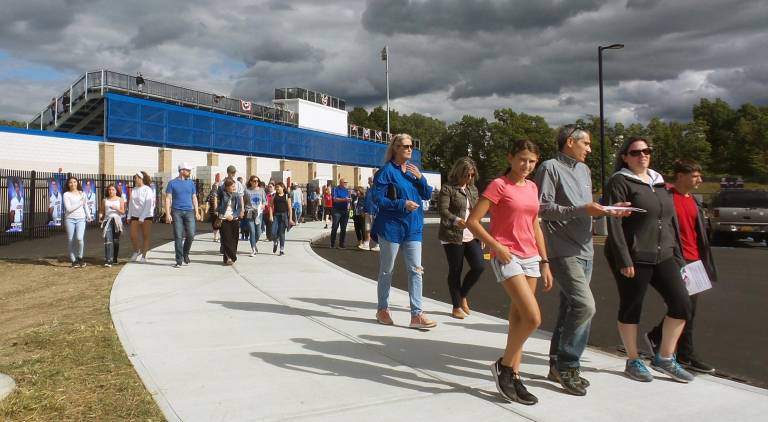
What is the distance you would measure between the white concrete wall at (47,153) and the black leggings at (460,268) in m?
30.1

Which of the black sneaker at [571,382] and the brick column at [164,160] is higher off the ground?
the brick column at [164,160]

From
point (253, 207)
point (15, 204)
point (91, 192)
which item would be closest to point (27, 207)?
point (15, 204)

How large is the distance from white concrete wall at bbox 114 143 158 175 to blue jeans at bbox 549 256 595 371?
3495 cm

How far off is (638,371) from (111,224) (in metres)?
9.24

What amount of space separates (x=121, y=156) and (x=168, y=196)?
89.7 ft

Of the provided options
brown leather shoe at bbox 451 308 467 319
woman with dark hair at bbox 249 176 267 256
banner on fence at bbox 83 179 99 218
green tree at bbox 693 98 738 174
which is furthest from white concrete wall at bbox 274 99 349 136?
green tree at bbox 693 98 738 174

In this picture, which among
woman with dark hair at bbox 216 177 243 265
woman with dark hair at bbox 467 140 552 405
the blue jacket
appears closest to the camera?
woman with dark hair at bbox 467 140 552 405

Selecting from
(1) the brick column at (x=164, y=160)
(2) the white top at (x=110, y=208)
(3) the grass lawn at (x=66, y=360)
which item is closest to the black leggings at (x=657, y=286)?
(3) the grass lawn at (x=66, y=360)

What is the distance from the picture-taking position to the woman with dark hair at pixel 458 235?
6574 millimetres

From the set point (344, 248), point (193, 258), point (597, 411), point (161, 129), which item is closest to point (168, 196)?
point (193, 258)

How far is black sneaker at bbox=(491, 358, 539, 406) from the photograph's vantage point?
374 centimetres

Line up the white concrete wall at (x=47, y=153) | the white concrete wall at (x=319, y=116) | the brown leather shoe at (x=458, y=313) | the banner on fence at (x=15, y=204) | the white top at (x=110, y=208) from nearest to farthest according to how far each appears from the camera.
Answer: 1. the brown leather shoe at (x=458, y=313)
2. the white top at (x=110, y=208)
3. the banner on fence at (x=15, y=204)
4. the white concrete wall at (x=47, y=153)
5. the white concrete wall at (x=319, y=116)

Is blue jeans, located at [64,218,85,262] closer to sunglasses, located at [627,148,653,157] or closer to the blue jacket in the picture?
the blue jacket

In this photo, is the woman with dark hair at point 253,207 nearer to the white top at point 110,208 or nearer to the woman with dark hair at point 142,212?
the woman with dark hair at point 142,212
